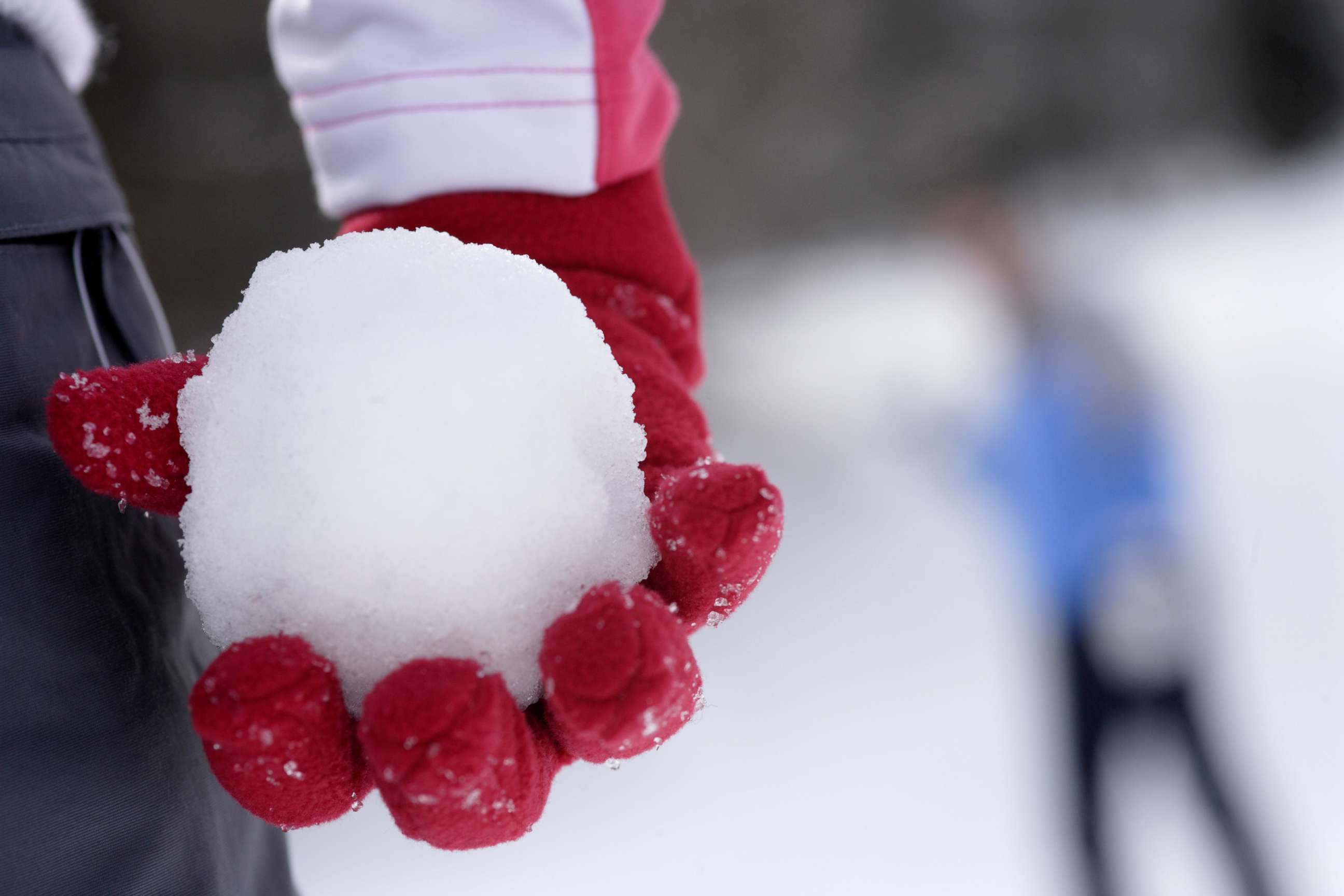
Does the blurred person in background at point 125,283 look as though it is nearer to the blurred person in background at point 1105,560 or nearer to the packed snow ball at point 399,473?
the packed snow ball at point 399,473

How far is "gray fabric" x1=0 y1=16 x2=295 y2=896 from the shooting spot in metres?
0.26

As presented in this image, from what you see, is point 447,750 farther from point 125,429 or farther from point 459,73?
point 459,73

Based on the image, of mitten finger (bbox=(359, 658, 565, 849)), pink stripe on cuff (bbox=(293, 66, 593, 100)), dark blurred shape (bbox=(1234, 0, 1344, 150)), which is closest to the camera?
mitten finger (bbox=(359, 658, 565, 849))

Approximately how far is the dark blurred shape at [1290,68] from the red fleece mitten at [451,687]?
331 cm

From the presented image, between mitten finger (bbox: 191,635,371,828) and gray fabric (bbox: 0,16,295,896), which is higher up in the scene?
mitten finger (bbox: 191,635,371,828)

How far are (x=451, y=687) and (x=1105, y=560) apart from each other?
1.15m

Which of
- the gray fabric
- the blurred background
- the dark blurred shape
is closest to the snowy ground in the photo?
the blurred background

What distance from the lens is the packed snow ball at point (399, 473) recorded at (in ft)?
0.69

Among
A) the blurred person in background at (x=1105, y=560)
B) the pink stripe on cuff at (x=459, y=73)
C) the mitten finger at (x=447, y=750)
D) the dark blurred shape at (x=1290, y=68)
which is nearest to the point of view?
the mitten finger at (x=447, y=750)

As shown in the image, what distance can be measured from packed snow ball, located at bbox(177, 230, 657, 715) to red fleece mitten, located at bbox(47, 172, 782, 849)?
1cm

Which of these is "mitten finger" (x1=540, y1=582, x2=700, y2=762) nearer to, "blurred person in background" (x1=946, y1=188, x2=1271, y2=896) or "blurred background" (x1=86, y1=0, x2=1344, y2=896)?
"blurred background" (x1=86, y1=0, x2=1344, y2=896)

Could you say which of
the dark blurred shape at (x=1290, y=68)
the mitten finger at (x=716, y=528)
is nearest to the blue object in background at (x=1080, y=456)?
the mitten finger at (x=716, y=528)

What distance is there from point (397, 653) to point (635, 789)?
1169mm

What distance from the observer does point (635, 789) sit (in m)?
1.31
